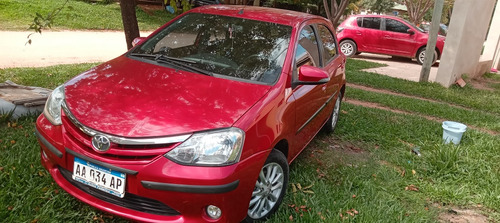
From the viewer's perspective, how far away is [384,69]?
11266mm

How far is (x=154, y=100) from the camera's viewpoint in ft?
7.69

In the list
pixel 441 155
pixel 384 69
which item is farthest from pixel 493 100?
pixel 441 155

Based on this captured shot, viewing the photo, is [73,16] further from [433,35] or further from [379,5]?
[379,5]

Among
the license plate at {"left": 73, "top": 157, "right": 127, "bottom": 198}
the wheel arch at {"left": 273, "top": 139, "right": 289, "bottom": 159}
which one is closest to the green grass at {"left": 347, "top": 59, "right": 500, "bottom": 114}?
the wheel arch at {"left": 273, "top": 139, "right": 289, "bottom": 159}

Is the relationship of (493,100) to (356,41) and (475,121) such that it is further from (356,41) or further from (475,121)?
(356,41)

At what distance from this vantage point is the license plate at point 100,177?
6.80ft

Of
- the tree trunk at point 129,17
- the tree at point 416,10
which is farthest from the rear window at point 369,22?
the tree at point 416,10

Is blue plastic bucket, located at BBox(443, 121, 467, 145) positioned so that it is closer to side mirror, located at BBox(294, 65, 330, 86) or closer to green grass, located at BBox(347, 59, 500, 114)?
side mirror, located at BBox(294, 65, 330, 86)

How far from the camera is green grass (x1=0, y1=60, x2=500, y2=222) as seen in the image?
260cm

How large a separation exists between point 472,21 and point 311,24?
6.80 meters

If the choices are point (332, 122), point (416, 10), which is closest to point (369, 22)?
point (332, 122)

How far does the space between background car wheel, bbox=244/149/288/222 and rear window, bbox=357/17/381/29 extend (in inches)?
465

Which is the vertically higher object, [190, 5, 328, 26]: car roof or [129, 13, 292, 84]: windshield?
[190, 5, 328, 26]: car roof

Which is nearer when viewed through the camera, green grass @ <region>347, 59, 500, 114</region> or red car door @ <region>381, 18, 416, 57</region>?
green grass @ <region>347, 59, 500, 114</region>
